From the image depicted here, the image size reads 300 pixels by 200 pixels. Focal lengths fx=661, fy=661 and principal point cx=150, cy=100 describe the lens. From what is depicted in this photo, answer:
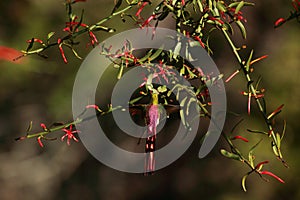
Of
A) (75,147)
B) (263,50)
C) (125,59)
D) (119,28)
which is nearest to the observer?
(125,59)

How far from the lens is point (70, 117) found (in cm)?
154

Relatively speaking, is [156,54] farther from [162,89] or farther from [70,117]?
[70,117]

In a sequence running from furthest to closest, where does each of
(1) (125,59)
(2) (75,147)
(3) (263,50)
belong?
(2) (75,147), (3) (263,50), (1) (125,59)

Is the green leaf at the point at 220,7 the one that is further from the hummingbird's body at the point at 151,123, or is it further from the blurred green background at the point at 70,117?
the blurred green background at the point at 70,117

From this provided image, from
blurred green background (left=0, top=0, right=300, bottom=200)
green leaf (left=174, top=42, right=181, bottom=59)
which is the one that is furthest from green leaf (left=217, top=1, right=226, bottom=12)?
blurred green background (left=0, top=0, right=300, bottom=200)

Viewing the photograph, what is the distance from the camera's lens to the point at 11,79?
164 cm

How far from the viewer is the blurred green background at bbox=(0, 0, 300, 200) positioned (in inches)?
57.7

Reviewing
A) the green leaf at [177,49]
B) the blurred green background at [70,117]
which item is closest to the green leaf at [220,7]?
the green leaf at [177,49]

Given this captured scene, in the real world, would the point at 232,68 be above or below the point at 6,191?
above

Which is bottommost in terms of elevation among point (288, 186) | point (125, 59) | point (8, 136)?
point (288, 186)

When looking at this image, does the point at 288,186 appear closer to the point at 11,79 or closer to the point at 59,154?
the point at 59,154

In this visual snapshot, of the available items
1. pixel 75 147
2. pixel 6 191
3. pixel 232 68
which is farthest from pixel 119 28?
pixel 6 191

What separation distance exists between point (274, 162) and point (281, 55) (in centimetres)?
24

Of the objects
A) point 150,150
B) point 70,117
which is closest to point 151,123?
point 150,150
